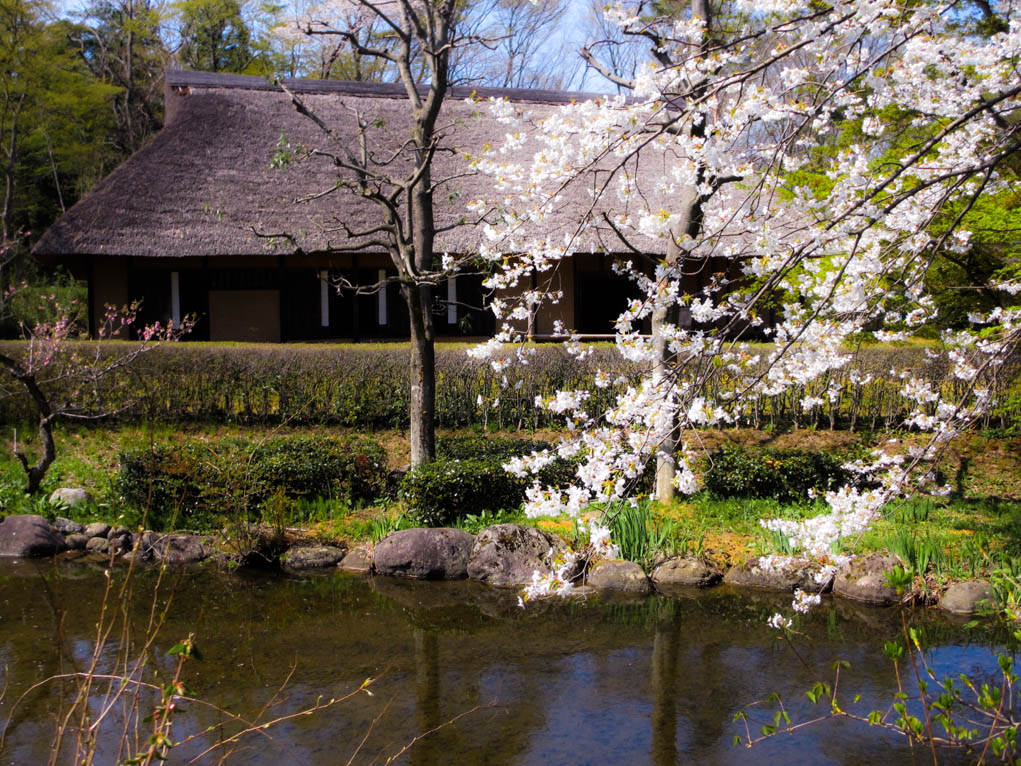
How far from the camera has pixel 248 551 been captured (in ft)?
25.4

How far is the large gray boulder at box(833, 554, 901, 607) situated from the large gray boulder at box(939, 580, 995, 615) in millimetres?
390

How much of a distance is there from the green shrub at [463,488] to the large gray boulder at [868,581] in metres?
2.68

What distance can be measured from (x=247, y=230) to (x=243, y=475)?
7.30 meters

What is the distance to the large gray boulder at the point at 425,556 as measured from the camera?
7625 millimetres

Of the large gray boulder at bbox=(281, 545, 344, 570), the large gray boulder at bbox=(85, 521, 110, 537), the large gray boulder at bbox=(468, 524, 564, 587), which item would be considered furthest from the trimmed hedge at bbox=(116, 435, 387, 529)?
the large gray boulder at bbox=(468, 524, 564, 587)

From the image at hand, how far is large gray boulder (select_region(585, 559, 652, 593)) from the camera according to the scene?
7.26m

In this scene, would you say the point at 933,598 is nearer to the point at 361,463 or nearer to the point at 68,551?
the point at 361,463

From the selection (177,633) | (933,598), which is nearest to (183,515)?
(177,633)

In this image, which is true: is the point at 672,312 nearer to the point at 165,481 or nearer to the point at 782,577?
the point at 782,577

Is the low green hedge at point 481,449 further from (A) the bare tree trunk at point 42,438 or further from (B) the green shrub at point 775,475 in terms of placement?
(A) the bare tree trunk at point 42,438

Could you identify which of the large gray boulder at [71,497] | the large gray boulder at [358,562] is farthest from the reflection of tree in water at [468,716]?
the large gray boulder at [71,497]

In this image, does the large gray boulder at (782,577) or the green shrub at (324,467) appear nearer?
the large gray boulder at (782,577)

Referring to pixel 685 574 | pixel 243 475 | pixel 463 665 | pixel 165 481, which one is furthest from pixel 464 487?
pixel 165 481

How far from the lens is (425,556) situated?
7.62 m
